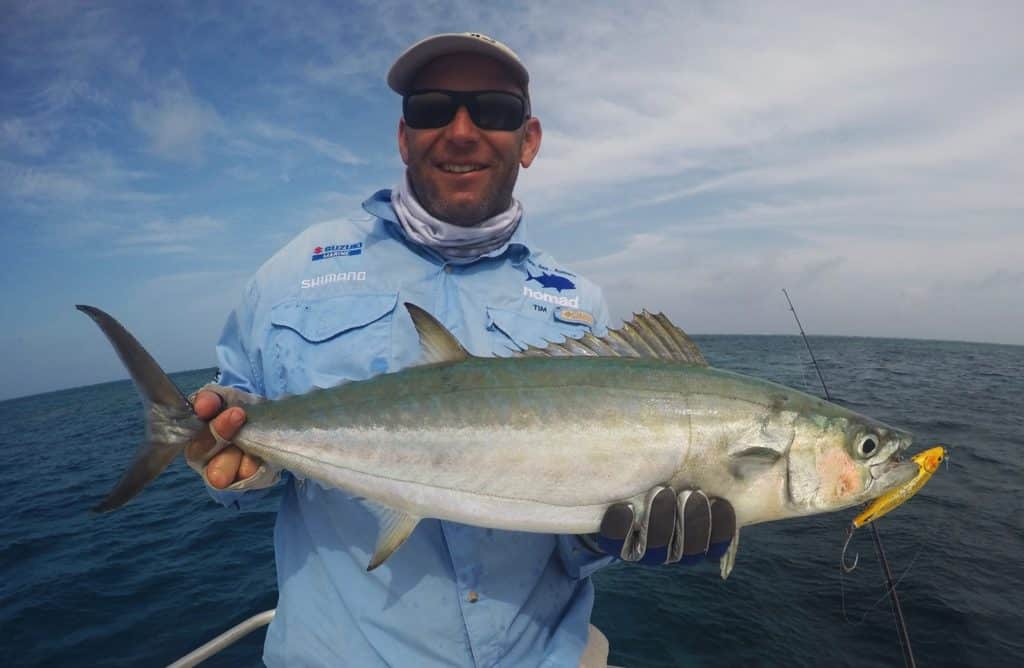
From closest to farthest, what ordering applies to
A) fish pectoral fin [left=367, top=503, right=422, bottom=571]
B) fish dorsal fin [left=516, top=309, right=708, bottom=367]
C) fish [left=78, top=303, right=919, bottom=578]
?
fish pectoral fin [left=367, top=503, right=422, bottom=571] < fish [left=78, top=303, right=919, bottom=578] < fish dorsal fin [left=516, top=309, right=708, bottom=367]

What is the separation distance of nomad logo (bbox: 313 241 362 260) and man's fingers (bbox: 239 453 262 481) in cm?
110

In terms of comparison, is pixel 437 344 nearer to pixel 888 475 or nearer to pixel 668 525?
pixel 668 525

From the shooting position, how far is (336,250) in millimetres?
2889

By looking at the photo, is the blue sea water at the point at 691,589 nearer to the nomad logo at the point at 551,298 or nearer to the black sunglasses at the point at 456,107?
the nomad logo at the point at 551,298

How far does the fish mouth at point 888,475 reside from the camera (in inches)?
93.4

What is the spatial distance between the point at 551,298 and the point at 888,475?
1.84 m

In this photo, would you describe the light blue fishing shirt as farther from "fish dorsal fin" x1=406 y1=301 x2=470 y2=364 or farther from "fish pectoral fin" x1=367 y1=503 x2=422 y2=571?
"fish dorsal fin" x1=406 y1=301 x2=470 y2=364

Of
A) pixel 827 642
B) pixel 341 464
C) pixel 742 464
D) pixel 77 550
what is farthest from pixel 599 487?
pixel 77 550

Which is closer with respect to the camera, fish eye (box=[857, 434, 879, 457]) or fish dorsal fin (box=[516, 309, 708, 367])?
fish eye (box=[857, 434, 879, 457])

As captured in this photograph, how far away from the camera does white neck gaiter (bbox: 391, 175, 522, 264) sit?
279cm

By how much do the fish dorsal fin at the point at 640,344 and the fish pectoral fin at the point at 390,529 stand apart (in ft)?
3.02

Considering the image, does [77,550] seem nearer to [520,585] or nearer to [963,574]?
[520,585]

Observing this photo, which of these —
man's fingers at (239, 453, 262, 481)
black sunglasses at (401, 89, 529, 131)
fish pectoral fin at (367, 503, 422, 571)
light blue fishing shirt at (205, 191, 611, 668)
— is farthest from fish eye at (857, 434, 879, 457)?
man's fingers at (239, 453, 262, 481)

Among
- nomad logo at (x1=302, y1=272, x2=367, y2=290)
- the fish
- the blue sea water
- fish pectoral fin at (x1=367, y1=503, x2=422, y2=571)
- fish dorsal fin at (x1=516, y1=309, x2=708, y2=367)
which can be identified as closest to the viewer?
fish pectoral fin at (x1=367, y1=503, x2=422, y2=571)
